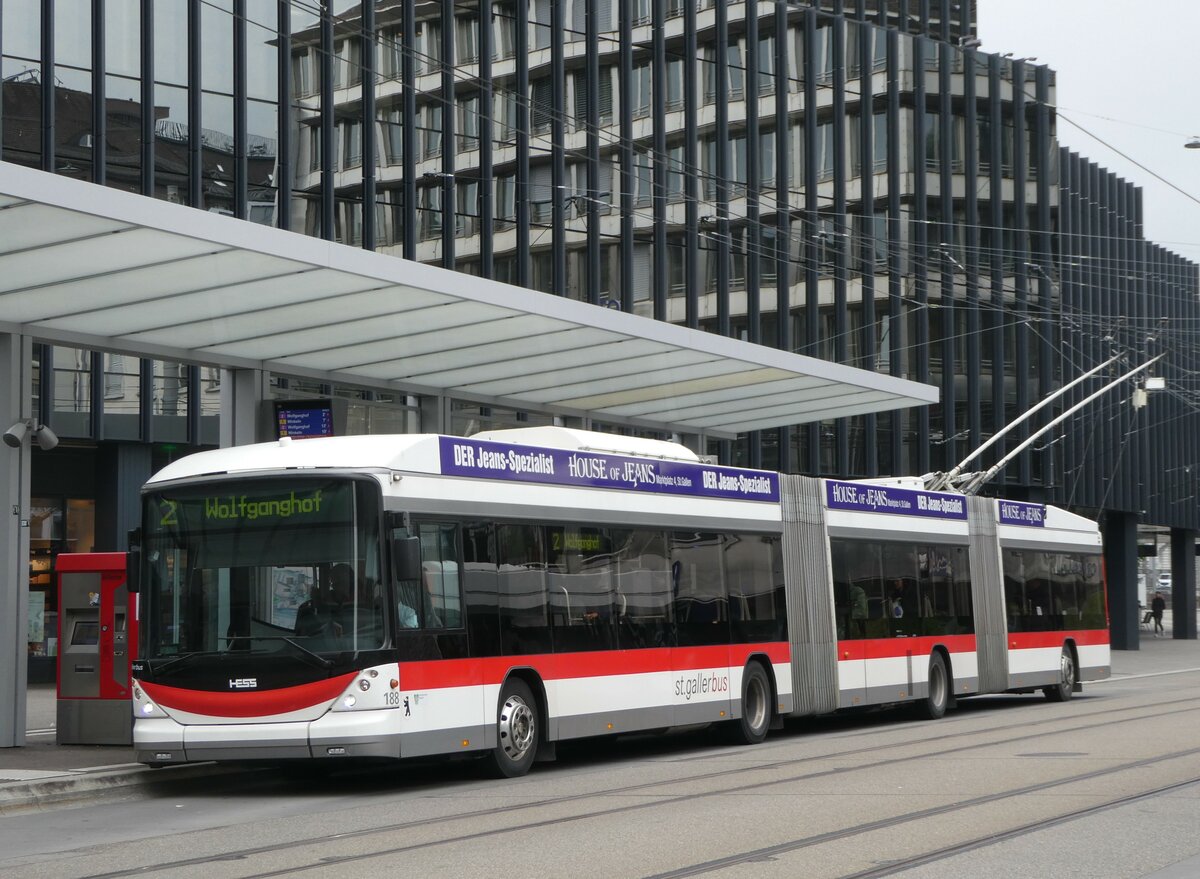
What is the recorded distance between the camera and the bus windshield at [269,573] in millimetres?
12914

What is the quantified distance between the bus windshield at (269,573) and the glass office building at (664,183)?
6.01 metres

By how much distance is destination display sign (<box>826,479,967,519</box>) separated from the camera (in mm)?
20312

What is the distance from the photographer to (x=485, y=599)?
14000mm

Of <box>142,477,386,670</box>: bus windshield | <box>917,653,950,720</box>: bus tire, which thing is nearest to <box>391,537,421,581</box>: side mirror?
<box>142,477,386,670</box>: bus windshield

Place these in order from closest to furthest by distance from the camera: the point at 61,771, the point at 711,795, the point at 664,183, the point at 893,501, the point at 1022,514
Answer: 1. the point at 711,795
2. the point at 61,771
3. the point at 893,501
4. the point at 1022,514
5. the point at 664,183

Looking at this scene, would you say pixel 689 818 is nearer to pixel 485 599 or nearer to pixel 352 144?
pixel 485 599

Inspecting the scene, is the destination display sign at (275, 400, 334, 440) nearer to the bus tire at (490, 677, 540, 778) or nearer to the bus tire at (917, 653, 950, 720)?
the bus tire at (490, 677, 540, 778)

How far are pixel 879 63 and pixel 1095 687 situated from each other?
1999 centimetres

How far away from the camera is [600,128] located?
37.3 meters

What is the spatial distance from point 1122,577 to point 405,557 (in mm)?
46470

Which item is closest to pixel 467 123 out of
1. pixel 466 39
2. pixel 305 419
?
pixel 466 39

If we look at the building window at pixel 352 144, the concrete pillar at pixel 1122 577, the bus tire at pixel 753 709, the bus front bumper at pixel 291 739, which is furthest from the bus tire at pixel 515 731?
the concrete pillar at pixel 1122 577

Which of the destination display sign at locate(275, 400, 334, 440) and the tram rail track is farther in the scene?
the destination display sign at locate(275, 400, 334, 440)

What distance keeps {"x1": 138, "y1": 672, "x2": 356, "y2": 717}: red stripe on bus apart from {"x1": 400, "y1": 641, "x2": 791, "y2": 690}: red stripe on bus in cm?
57
